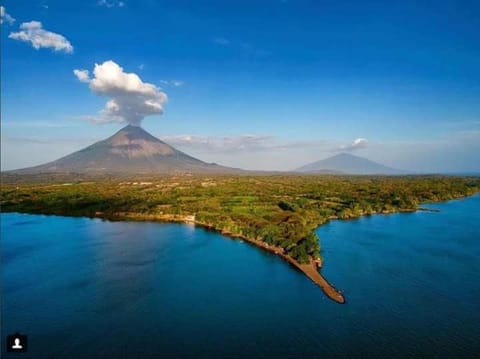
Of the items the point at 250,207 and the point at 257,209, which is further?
the point at 250,207

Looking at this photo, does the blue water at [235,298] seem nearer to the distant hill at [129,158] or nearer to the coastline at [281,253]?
the coastline at [281,253]

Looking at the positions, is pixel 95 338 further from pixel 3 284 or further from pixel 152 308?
pixel 3 284

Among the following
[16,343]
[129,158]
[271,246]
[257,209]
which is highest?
[129,158]

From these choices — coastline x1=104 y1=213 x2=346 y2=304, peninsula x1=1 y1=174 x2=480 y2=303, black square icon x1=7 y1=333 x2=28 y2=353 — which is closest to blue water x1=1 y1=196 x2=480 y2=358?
coastline x1=104 y1=213 x2=346 y2=304

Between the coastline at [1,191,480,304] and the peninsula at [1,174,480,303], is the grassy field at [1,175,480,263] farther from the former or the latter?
the coastline at [1,191,480,304]

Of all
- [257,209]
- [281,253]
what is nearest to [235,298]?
[281,253]

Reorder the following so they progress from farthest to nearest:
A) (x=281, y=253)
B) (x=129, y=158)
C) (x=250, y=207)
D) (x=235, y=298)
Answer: (x=129, y=158) < (x=250, y=207) < (x=281, y=253) < (x=235, y=298)

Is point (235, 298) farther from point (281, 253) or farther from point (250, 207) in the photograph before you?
point (250, 207)

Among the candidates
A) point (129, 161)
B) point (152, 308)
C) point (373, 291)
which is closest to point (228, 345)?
point (152, 308)
